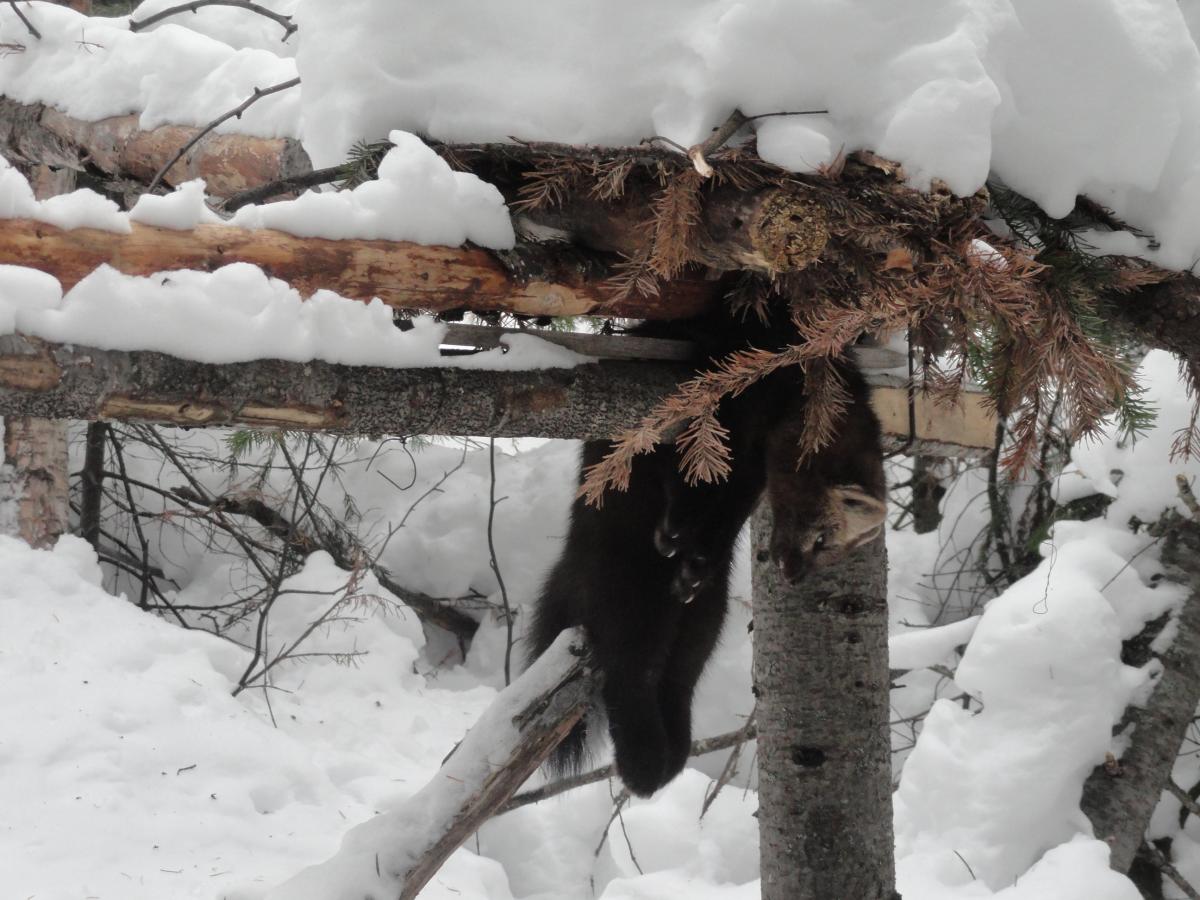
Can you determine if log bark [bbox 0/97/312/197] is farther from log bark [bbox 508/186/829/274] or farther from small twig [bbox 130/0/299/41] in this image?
log bark [bbox 508/186/829/274]

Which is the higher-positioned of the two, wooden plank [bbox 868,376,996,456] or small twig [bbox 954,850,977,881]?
wooden plank [bbox 868,376,996,456]

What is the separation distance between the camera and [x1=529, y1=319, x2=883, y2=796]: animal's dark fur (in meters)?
2.34

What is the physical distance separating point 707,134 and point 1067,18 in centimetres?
67

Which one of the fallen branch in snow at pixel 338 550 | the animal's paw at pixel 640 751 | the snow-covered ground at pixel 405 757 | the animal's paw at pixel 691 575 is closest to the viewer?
the animal's paw at pixel 691 575

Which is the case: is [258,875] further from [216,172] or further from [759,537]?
[216,172]

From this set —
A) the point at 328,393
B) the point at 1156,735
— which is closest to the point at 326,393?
the point at 328,393

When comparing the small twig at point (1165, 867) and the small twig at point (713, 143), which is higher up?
the small twig at point (713, 143)

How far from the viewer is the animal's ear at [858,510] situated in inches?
90.4

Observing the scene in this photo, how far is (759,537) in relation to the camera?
8.72 ft

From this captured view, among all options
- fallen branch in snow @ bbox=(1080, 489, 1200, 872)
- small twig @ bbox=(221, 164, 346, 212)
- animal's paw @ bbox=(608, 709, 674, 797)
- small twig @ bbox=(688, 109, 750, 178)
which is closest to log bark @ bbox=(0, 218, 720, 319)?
small twig @ bbox=(221, 164, 346, 212)

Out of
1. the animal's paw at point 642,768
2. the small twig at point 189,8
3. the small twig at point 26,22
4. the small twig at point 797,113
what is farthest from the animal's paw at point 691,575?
the small twig at point 26,22

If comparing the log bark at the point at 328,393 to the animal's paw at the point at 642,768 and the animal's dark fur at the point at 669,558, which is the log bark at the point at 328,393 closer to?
the animal's dark fur at the point at 669,558

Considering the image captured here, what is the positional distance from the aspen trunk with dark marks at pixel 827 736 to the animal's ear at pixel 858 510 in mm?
193

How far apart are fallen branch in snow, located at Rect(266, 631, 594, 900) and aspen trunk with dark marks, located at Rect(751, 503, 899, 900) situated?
1.55 feet
